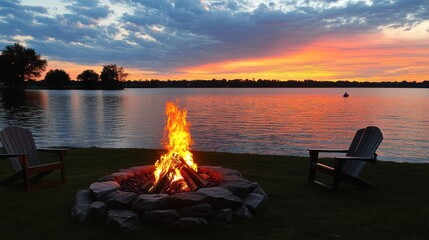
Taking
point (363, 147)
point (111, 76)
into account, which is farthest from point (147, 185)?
point (111, 76)

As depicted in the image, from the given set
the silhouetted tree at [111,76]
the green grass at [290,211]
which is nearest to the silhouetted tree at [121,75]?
the silhouetted tree at [111,76]

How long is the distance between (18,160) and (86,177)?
→ 5.23 ft

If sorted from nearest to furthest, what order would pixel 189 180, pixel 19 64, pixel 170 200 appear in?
pixel 170 200 → pixel 189 180 → pixel 19 64

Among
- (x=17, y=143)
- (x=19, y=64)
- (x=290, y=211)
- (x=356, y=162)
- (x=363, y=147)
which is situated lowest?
(x=290, y=211)

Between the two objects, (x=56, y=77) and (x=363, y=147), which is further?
(x=56, y=77)

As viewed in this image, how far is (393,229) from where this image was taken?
197 inches

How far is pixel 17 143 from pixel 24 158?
31.1 inches

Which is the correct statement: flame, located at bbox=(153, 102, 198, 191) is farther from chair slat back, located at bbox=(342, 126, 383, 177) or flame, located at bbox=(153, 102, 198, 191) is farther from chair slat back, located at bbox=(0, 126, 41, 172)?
chair slat back, located at bbox=(342, 126, 383, 177)

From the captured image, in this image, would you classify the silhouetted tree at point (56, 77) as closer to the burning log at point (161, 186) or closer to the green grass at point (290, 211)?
the green grass at point (290, 211)

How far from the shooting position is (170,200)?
522 cm

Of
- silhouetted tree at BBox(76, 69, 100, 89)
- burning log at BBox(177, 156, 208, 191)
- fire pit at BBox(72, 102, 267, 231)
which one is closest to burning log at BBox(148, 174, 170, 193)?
fire pit at BBox(72, 102, 267, 231)

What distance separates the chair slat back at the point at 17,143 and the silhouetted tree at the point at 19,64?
336ft

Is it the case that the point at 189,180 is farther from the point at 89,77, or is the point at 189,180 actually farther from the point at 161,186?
the point at 89,77

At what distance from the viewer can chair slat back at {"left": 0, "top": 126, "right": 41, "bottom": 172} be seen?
7.01m
